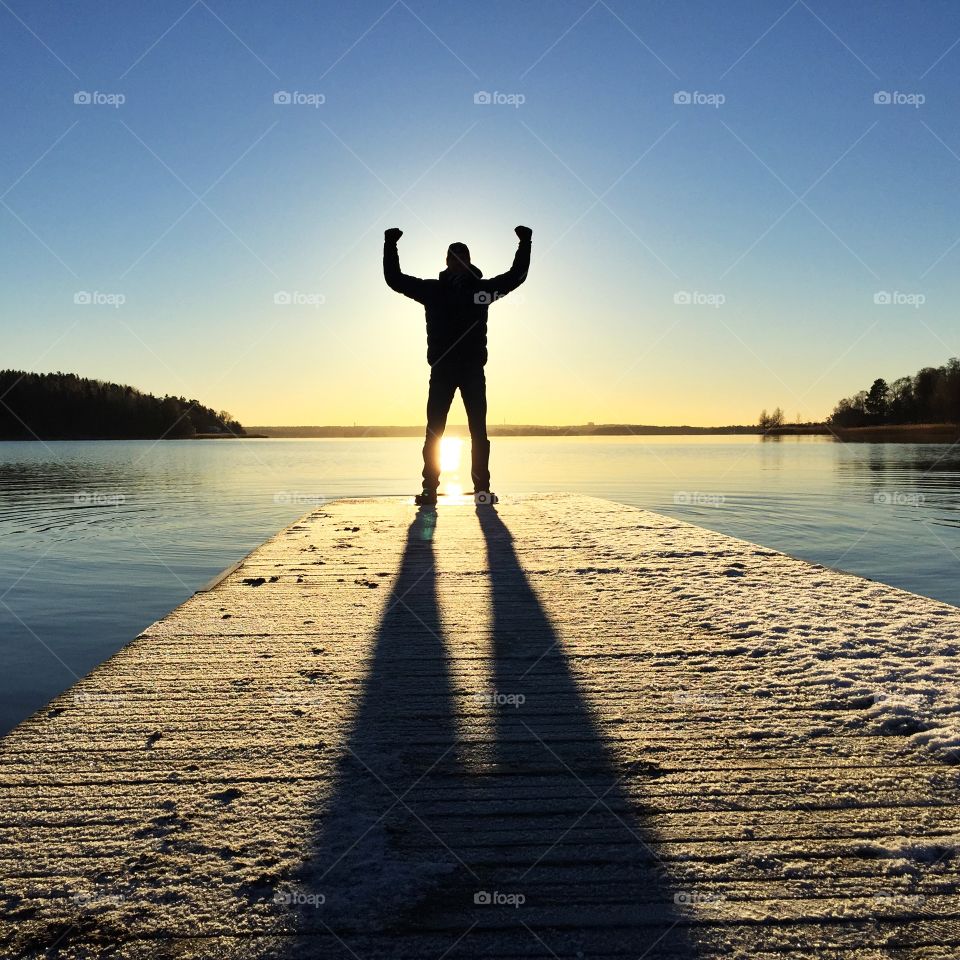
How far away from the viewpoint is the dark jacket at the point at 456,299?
940 cm

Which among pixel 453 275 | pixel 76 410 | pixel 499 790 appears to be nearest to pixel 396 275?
pixel 453 275

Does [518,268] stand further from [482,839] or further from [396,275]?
[482,839]

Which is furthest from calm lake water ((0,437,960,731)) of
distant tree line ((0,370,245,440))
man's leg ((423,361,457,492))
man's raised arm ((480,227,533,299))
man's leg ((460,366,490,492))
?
distant tree line ((0,370,245,440))

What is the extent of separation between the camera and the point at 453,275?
31.5 feet

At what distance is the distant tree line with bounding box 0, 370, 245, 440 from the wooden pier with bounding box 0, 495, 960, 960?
423 feet

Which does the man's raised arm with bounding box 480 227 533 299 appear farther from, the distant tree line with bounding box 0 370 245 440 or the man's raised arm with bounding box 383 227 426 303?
the distant tree line with bounding box 0 370 245 440

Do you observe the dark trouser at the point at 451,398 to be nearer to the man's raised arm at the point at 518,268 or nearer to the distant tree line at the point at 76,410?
the man's raised arm at the point at 518,268

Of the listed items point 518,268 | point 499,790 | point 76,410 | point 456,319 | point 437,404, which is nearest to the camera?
point 499,790

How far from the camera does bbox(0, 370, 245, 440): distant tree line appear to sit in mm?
113188

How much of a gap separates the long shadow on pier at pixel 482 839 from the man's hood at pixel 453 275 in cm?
714

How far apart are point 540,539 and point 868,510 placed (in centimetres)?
1230

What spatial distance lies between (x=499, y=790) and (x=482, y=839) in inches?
11.6

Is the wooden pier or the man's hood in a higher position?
the man's hood

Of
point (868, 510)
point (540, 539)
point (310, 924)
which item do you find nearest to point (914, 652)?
point (310, 924)
